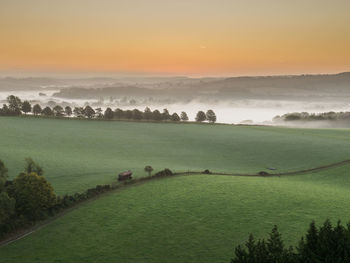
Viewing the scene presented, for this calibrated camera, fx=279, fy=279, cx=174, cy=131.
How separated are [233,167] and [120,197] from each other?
33.1m

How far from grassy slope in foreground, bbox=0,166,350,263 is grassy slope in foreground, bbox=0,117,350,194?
37.1ft

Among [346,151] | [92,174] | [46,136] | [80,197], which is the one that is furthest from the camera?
[46,136]

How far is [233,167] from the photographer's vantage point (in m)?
69.6

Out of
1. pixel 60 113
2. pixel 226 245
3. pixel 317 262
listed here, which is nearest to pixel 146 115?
pixel 60 113

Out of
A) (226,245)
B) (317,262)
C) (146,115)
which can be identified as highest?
(146,115)

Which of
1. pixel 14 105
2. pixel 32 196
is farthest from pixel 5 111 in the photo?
pixel 32 196

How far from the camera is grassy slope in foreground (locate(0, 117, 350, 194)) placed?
204 feet

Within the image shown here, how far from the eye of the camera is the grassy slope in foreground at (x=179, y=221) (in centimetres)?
3092

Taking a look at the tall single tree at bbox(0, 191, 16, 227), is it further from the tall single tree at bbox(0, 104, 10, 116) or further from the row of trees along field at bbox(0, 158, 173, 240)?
the tall single tree at bbox(0, 104, 10, 116)

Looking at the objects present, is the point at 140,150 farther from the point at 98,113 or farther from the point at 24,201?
the point at 98,113

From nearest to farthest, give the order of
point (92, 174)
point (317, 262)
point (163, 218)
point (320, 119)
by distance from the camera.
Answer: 1. point (317, 262)
2. point (163, 218)
3. point (92, 174)
4. point (320, 119)

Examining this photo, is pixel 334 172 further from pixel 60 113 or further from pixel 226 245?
pixel 60 113

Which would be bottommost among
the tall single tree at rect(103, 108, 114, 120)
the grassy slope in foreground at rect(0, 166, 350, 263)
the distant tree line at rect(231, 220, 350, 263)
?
the grassy slope in foreground at rect(0, 166, 350, 263)

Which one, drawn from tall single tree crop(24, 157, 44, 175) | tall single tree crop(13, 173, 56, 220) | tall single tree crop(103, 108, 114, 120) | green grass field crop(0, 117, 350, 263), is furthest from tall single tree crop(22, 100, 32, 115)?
tall single tree crop(13, 173, 56, 220)
